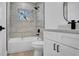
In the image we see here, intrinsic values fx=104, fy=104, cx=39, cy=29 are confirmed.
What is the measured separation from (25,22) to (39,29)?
1.99ft

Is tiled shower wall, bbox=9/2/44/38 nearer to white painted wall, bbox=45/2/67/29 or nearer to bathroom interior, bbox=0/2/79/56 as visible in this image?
bathroom interior, bbox=0/2/79/56

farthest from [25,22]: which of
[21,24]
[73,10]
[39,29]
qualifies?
[73,10]

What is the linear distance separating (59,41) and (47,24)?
1.13 meters

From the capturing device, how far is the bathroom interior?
121 cm

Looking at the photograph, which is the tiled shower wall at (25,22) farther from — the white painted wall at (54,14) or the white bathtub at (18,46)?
the white painted wall at (54,14)

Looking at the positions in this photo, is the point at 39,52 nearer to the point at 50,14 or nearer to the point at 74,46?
the point at 50,14

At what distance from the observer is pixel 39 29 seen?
388 centimetres

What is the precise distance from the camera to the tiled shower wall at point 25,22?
3.81 metres

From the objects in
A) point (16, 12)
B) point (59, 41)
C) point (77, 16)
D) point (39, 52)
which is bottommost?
point (39, 52)

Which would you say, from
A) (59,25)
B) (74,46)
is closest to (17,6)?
(59,25)

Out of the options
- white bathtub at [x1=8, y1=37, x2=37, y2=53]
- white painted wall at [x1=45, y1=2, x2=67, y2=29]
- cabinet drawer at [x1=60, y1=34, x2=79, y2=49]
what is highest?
white painted wall at [x1=45, y1=2, x2=67, y2=29]

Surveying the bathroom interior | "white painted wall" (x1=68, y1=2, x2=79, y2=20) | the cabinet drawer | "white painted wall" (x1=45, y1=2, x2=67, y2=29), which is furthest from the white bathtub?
the cabinet drawer

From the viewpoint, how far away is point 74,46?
3.36 ft

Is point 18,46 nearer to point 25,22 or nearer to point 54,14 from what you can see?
point 25,22
